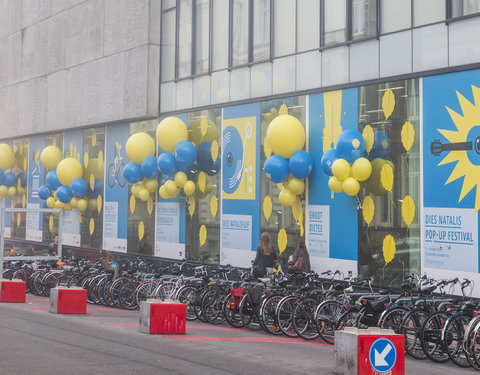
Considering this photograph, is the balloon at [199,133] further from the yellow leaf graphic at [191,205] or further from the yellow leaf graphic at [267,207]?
the yellow leaf graphic at [267,207]

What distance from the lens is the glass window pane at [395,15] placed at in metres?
17.4

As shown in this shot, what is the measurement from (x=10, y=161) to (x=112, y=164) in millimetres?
8905

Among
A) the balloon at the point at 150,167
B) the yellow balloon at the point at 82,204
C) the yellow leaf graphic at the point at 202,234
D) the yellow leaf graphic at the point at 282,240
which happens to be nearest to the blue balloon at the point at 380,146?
the yellow leaf graphic at the point at 282,240

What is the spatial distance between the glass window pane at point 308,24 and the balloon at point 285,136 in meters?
2.30

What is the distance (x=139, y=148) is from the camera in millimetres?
24984

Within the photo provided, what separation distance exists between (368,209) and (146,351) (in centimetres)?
763

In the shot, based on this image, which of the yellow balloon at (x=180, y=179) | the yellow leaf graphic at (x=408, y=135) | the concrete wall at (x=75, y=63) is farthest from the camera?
the concrete wall at (x=75, y=63)

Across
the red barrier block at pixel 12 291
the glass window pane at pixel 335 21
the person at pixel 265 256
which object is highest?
the glass window pane at pixel 335 21

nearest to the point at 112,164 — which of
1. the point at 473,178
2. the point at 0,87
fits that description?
the point at 0,87

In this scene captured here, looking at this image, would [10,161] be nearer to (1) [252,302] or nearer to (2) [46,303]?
(2) [46,303]

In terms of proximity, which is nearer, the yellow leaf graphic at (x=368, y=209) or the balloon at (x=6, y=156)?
the yellow leaf graphic at (x=368, y=209)

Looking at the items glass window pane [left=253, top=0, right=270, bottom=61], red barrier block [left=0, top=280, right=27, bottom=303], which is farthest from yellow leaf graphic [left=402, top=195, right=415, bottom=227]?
red barrier block [left=0, top=280, right=27, bottom=303]

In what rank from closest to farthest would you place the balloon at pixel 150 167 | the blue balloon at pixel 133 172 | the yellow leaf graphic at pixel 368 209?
1. the yellow leaf graphic at pixel 368 209
2. the balloon at pixel 150 167
3. the blue balloon at pixel 133 172

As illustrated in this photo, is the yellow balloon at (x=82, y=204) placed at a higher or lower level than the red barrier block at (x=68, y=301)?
higher
